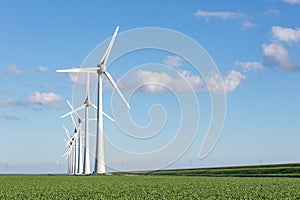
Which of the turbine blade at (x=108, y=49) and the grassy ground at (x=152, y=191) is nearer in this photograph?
the grassy ground at (x=152, y=191)

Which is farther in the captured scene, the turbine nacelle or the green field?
the turbine nacelle

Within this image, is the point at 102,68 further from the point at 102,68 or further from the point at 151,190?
the point at 151,190

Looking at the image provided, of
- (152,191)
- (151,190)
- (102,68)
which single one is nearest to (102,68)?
(102,68)

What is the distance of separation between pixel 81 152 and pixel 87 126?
49.1ft

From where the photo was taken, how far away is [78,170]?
466 ft

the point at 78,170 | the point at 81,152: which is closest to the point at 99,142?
the point at 81,152

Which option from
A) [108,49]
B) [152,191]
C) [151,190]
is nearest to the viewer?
[152,191]

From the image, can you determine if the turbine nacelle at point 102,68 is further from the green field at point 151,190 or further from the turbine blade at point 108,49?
the green field at point 151,190

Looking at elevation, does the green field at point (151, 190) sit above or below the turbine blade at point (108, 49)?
below

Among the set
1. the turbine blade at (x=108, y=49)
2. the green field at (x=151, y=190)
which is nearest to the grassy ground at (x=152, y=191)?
the green field at (x=151, y=190)

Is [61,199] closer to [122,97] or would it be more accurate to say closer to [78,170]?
[122,97]

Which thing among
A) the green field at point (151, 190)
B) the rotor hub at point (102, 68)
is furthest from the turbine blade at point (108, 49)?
the green field at point (151, 190)

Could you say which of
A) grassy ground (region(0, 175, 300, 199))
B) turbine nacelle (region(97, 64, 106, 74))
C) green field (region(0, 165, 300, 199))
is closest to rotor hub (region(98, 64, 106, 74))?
turbine nacelle (region(97, 64, 106, 74))

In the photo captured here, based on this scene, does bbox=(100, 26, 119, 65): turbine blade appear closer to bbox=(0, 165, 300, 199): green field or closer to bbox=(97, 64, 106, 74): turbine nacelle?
bbox=(97, 64, 106, 74): turbine nacelle
